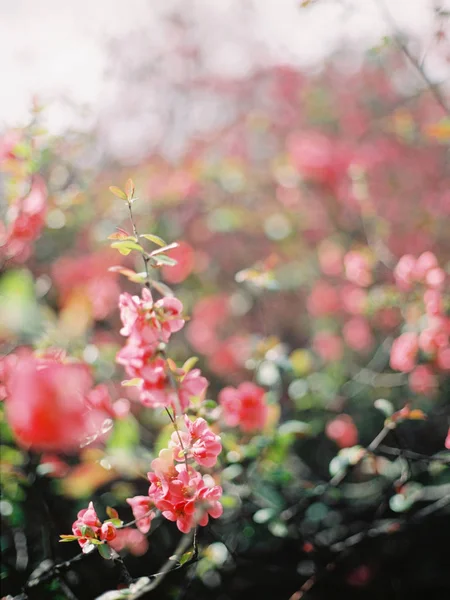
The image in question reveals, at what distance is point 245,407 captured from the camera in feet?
4.46

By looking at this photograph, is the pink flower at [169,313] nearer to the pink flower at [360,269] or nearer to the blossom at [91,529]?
the blossom at [91,529]

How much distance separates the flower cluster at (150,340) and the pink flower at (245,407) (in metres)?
0.44

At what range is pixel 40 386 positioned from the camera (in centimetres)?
73

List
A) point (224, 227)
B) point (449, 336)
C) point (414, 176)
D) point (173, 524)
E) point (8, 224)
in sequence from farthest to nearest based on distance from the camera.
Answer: point (414, 176)
point (224, 227)
point (173, 524)
point (449, 336)
point (8, 224)

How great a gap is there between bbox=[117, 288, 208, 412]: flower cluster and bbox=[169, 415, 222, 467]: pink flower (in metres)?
0.05

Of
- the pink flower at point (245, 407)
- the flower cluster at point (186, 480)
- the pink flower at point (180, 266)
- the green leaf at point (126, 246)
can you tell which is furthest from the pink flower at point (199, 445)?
the pink flower at point (180, 266)

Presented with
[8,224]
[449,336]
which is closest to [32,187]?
[8,224]

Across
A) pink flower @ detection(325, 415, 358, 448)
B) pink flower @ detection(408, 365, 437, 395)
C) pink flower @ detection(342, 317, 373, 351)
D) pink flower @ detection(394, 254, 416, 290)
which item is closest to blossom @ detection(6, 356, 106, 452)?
pink flower @ detection(394, 254, 416, 290)

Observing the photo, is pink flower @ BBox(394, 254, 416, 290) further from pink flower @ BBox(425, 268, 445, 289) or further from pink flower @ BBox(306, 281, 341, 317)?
pink flower @ BBox(306, 281, 341, 317)

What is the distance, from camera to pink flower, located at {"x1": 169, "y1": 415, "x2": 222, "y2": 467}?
81cm

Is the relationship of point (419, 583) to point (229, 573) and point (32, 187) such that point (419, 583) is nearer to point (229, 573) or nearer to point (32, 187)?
point (229, 573)

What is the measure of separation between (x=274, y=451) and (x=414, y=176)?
273cm

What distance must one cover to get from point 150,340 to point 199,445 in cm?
21

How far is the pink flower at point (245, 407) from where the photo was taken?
52.3 inches
